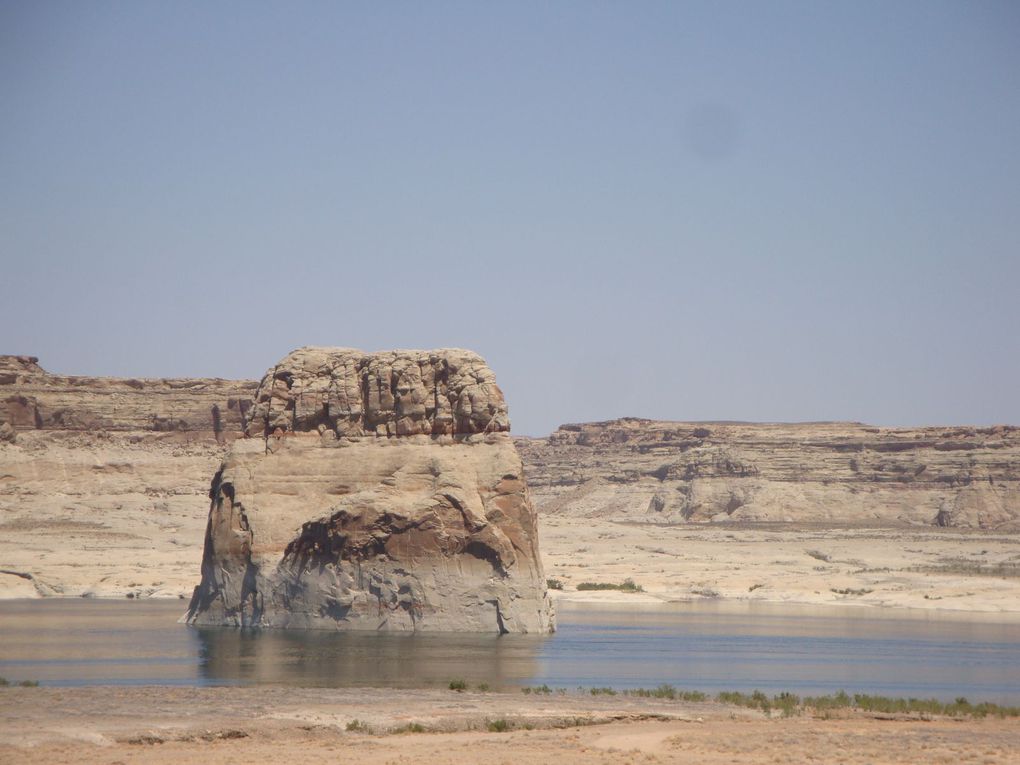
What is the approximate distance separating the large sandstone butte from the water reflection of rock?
3.04 ft

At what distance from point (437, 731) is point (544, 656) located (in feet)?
42.5

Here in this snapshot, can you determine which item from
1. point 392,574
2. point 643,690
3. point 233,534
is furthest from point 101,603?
point 643,690

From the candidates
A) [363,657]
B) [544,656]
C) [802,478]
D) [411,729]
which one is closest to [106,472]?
[363,657]

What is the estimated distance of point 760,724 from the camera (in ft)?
92.5

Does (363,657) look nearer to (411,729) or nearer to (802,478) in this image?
(411,729)

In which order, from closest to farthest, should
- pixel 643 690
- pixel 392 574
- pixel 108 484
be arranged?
1. pixel 643 690
2. pixel 392 574
3. pixel 108 484

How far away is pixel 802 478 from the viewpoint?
424 feet

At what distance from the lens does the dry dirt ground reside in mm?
24219

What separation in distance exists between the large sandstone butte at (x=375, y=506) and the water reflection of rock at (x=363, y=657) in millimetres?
926

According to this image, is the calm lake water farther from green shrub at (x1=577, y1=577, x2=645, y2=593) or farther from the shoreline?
green shrub at (x1=577, y1=577, x2=645, y2=593)

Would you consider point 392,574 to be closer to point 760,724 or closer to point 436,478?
point 436,478

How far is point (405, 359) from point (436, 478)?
4.20 meters

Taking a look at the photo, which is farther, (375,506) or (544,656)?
(375,506)

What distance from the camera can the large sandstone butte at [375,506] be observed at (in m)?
42.9
